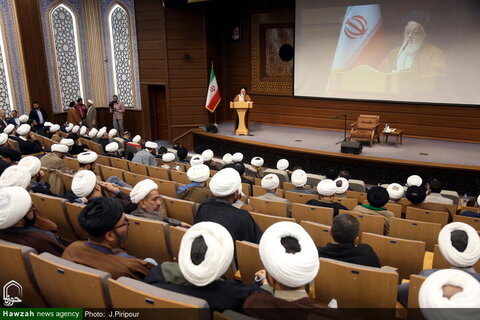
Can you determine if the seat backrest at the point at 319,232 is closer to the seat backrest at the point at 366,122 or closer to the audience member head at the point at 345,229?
the audience member head at the point at 345,229

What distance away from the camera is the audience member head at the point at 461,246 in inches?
86.8

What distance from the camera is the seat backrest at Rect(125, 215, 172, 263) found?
2824 mm

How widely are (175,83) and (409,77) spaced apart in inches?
241

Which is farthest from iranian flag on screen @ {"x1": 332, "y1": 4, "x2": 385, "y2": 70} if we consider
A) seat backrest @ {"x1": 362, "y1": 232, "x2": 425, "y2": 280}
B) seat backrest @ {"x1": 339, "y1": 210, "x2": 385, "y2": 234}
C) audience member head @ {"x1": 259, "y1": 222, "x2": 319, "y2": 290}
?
audience member head @ {"x1": 259, "y1": 222, "x2": 319, "y2": 290}

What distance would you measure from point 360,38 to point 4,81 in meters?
9.17

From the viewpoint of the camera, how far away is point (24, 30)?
10188 millimetres

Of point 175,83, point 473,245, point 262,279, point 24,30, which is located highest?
point 24,30

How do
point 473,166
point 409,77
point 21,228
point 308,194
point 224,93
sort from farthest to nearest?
point 224,93 → point 409,77 → point 473,166 → point 308,194 → point 21,228

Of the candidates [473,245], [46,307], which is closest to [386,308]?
[473,245]

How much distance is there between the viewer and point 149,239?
2910 millimetres

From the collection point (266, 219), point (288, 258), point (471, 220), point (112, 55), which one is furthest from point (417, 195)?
point (112, 55)

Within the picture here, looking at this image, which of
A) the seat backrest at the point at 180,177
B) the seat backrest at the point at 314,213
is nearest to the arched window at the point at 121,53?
the seat backrest at the point at 180,177

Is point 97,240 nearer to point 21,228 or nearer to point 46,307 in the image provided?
point 46,307

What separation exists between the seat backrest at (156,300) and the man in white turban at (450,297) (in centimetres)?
90
